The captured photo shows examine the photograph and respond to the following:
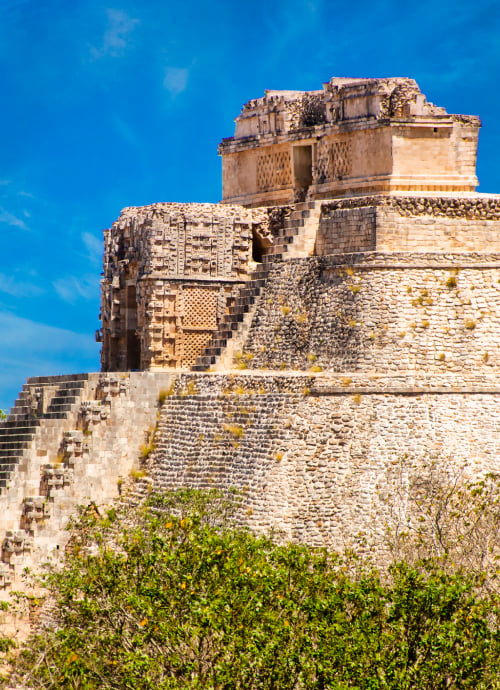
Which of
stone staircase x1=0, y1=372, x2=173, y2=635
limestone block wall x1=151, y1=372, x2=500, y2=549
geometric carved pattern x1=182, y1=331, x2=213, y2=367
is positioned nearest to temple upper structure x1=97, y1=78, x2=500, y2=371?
geometric carved pattern x1=182, y1=331, x2=213, y2=367

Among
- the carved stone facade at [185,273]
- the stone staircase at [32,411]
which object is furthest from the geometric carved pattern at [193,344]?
the stone staircase at [32,411]

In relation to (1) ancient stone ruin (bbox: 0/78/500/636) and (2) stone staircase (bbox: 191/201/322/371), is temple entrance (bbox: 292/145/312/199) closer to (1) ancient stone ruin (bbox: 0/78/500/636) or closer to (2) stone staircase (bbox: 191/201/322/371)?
(1) ancient stone ruin (bbox: 0/78/500/636)

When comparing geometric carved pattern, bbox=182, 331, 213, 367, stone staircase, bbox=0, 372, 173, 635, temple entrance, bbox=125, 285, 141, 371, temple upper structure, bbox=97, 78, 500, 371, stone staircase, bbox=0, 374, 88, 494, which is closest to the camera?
stone staircase, bbox=0, 372, 173, 635

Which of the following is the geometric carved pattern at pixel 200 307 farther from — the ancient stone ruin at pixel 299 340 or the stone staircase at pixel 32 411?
the stone staircase at pixel 32 411

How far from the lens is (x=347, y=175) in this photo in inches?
1319

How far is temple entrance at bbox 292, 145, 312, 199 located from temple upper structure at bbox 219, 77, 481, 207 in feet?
0.08

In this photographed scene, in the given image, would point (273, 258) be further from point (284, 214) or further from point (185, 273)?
point (185, 273)

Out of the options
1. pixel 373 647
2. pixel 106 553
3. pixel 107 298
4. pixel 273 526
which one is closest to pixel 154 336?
pixel 107 298

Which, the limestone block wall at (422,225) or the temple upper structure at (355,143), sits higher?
the temple upper structure at (355,143)

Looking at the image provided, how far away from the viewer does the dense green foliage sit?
1961cm

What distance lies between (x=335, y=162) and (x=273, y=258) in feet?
10.9

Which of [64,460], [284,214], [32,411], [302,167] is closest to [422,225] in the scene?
[284,214]

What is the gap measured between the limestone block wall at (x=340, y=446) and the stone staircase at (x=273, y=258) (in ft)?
8.59

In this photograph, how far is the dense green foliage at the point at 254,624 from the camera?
19609 mm
